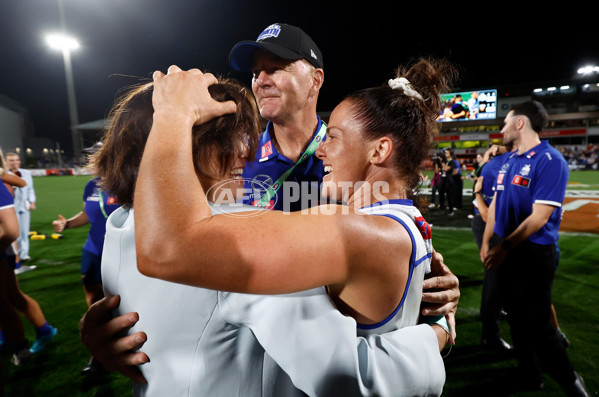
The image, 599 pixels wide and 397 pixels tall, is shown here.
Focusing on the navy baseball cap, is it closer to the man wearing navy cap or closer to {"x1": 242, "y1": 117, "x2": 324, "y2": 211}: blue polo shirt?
the man wearing navy cap

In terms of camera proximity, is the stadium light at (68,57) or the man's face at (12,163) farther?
the stadium light at (68,57)

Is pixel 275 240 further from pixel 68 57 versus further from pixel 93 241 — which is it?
pixel 68 57

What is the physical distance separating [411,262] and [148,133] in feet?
3.50

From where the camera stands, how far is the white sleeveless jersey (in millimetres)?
874

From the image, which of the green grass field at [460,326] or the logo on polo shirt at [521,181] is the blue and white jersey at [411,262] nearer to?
the green grass field at [460,326]

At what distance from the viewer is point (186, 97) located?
93cm

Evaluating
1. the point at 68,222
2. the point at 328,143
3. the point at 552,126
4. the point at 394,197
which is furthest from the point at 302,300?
the point at 552,126

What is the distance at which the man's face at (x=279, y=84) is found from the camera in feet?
7.79

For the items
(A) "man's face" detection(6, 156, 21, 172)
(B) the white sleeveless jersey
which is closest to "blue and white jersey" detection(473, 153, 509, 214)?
(B) the white sleeveless jersey

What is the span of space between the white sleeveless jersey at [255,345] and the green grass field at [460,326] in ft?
2.80

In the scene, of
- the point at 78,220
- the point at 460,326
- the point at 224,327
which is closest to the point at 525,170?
the point at 460,326

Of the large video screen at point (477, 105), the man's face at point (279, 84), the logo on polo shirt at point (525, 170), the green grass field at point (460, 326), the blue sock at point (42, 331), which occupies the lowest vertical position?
the green grass field at point (460, 326)

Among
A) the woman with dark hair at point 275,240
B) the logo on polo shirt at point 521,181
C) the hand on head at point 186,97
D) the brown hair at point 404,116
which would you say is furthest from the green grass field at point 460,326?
the logo on polo shirt at point 521,181

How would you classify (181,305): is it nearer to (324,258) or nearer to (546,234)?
(324,258)
